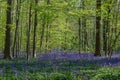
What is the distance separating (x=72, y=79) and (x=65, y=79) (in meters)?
0.26

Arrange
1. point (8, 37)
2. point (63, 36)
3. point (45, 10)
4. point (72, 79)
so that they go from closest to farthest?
point (72, 79) < point (45, 10) < point (8, 37) < point (63, 36)

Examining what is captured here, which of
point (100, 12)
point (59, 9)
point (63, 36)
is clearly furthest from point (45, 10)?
point (63, 36)

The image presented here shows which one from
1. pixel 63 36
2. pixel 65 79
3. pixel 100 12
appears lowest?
pixel 63 36

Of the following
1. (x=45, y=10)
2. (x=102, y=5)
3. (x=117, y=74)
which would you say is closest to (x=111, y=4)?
(x=102, y=5)

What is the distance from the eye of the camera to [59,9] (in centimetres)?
1978

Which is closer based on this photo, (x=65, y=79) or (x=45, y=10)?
(x=65, y=79)

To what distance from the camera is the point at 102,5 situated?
68.9 ft

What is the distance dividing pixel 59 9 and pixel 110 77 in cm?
1198

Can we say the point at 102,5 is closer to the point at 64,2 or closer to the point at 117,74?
the point at 64,2

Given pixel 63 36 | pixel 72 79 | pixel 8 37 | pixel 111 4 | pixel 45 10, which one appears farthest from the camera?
pixel 63 36

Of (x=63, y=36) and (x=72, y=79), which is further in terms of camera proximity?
(x=63, y=36)

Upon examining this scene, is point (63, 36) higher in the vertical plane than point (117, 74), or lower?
lower

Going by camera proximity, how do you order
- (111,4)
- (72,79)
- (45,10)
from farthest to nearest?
(111,4) < (45,10) < (72,79)

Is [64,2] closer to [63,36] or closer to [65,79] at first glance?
[65,79]
